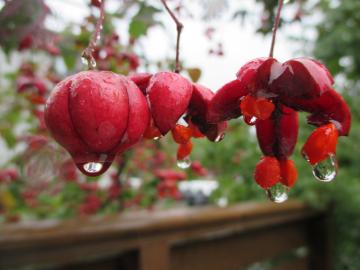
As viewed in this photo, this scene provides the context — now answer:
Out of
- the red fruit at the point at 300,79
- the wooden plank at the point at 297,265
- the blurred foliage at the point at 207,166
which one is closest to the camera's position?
the red fruit at the point at 300,79

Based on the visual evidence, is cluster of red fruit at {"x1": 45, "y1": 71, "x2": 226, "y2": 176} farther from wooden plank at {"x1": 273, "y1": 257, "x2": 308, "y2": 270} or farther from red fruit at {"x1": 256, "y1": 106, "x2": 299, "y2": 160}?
wooden plank at {"x1": 273, "y1": 257, "x2": 308, "y2": 270}

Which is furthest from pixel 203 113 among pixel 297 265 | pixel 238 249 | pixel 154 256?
pixel 297 265

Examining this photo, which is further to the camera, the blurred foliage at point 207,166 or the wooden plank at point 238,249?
the blurred foliage at point 207,166

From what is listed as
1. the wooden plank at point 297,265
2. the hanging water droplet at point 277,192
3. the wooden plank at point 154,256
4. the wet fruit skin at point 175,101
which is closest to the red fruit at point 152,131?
the wet fruit skin at point 175,101

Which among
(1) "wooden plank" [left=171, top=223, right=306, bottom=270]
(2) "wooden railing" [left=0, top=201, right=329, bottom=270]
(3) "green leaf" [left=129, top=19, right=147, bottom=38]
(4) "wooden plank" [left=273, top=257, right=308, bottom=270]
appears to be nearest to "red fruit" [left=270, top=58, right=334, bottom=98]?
(3) "green leaf" [left=129, top=19, right=147, bottom=38]

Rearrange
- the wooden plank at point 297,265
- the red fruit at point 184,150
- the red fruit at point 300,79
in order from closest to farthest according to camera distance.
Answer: the red fruit at point 300,79 < the red fruit at point 184,150 < the wooden plank at point 297,265

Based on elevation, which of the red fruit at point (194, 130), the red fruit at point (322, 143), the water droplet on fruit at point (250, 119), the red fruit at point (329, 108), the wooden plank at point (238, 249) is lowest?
the wooden plank at point (238, 249)

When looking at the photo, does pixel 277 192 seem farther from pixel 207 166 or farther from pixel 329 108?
pixel 207 166

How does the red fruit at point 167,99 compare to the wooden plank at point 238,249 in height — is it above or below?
above

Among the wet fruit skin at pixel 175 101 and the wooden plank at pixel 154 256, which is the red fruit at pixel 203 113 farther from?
the wooden plank at pixel 154 256
